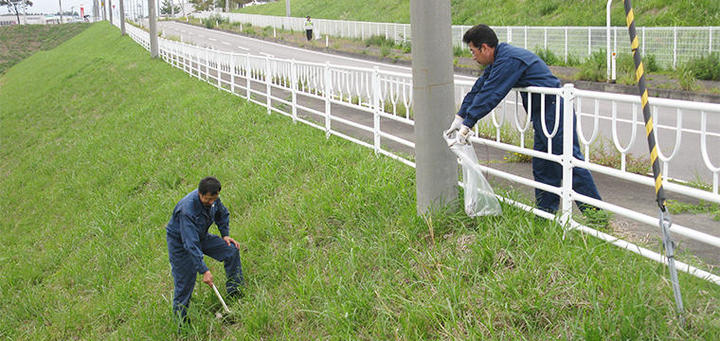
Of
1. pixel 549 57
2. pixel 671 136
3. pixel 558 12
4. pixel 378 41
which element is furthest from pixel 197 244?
pixel 378 41

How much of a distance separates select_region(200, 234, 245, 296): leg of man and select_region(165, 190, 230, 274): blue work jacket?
0.09 metres

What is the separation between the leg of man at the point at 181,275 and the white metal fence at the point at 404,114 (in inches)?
95.5

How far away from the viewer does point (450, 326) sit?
161 inches

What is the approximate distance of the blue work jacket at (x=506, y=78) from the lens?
200 inches

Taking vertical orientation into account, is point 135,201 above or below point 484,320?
below

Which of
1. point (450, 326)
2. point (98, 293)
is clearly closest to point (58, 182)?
point (98, 293)

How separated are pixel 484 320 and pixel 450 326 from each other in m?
0.22

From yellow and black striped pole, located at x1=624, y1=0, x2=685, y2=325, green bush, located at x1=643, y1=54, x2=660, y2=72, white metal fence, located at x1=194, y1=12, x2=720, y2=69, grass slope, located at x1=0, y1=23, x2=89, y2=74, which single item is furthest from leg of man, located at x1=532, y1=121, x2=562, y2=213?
grass slope, located at x1=0, y1=23, x2=89, y2=74

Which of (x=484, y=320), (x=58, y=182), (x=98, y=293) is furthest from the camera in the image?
(x=58, y=182)

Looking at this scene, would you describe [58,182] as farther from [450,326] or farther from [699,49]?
[699,49]

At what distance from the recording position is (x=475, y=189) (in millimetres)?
5141

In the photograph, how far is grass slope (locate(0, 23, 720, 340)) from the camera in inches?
153

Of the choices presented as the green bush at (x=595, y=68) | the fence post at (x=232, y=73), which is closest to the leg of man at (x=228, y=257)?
the fence post at (x=232, y=73)

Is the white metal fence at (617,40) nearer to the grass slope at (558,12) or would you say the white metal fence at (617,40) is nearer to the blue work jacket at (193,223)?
the grass slope at (558,12)
